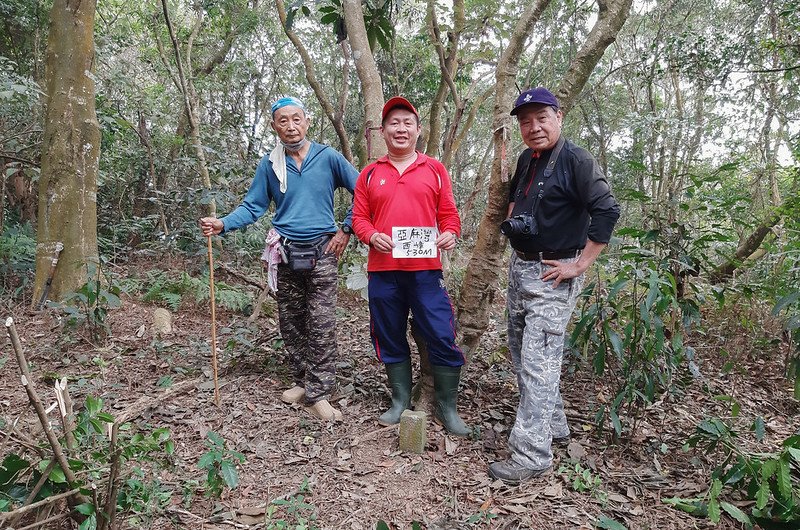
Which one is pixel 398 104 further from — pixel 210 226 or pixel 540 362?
pixel 540 362

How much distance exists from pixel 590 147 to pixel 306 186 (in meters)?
12.0

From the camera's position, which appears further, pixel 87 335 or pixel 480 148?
pixel 480 148

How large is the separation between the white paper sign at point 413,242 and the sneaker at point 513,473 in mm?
1255

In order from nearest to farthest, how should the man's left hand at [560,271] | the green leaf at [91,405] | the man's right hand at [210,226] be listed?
the green leaf at [91,405] → the man's left hand at [560,271] → the man's right hand at [210,226]

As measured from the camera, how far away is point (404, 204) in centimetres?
290

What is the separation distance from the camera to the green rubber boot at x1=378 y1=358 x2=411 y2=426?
3208 millimetres

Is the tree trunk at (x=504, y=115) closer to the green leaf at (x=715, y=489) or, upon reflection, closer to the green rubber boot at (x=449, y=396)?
the green rubber boot at (x=449, y=396)

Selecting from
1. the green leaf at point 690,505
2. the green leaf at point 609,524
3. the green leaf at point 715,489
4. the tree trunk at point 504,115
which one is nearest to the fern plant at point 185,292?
the tree trunk at point 504,115

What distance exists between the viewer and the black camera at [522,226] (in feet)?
8.59

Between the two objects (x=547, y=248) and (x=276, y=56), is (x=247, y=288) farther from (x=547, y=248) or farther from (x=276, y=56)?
(x=276, y=56)

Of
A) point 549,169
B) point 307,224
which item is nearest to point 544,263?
point 549,169

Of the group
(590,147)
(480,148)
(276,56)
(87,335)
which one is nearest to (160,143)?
(276,56)

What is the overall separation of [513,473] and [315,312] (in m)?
1.62

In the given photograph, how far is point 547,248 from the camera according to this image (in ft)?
8.71
